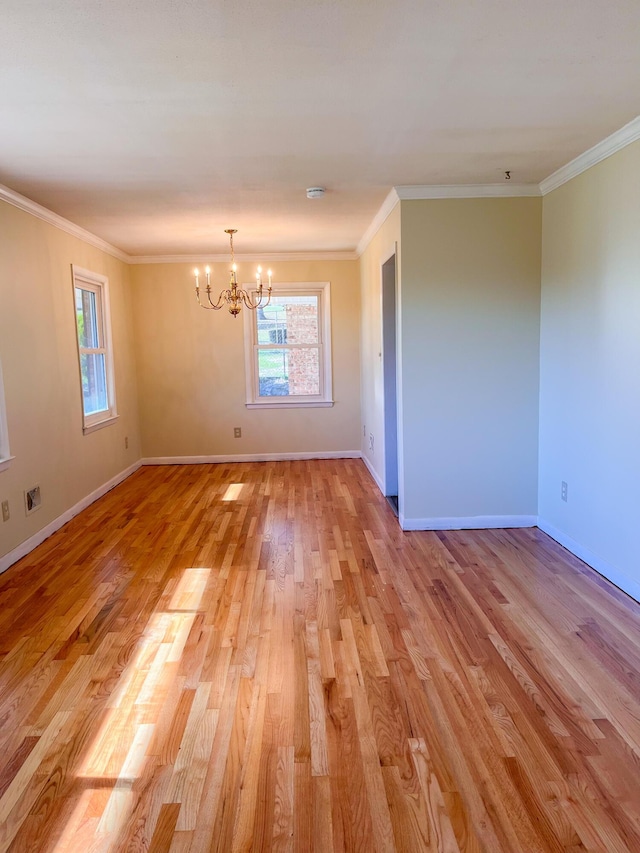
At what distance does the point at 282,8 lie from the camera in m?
1.71

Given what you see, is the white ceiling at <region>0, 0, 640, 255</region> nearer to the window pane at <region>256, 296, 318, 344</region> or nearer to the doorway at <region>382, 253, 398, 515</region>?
the doorway at <region>382, 253, 398, 515</region>

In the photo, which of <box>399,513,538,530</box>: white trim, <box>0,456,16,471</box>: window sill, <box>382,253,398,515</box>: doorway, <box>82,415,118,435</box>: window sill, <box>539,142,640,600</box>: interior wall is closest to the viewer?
<box>539,142,640,600</box>: interior wall

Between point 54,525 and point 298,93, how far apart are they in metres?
3.45

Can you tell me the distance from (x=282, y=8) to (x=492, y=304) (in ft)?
8.32

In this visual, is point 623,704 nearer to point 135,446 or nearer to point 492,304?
point 492,304

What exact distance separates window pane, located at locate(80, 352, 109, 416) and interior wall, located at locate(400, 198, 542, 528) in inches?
117

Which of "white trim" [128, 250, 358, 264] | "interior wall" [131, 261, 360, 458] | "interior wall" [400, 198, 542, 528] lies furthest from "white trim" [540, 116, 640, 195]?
"interior wall" [131, 261, 360, 458]

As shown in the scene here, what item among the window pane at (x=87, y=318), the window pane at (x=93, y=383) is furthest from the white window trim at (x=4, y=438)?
the window pane at (x=87, y=318)

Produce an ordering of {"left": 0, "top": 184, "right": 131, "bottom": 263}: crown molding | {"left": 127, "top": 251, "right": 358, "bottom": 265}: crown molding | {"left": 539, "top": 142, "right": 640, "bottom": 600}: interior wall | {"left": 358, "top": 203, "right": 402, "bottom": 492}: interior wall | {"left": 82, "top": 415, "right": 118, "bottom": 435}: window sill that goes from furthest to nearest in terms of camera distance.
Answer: {"left": 127, "top": 251, "right": 358, "bottom": 265}: crown molding, {"left": 82, "top": 415, "right": 118, "bottom": 435}: window sill, {"left": 358, "top": 203, "right": 402, "bottom": 492}: interior wall, {"left": 0, "top": 184, "right": 131, "bottom": 263}: crown molding, {"left": 539, "top": 142, "right": 640, "bottom": 600}: interior wall

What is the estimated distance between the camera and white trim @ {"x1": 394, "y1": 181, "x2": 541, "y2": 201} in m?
3.68

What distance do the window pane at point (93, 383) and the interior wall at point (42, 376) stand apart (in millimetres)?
246

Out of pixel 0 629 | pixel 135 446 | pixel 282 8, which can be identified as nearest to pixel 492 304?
pixel 282 8

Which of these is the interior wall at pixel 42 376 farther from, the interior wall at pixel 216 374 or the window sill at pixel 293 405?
the window sill at pixel 293 405

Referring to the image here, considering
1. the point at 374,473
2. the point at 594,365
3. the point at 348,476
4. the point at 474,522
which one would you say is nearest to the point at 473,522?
the point at 474,522
